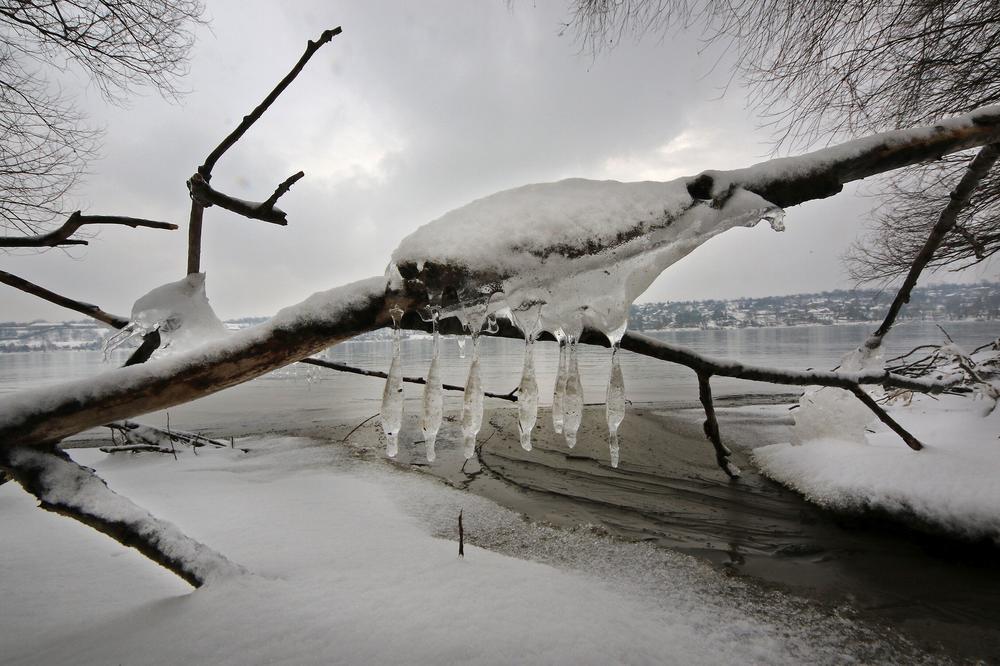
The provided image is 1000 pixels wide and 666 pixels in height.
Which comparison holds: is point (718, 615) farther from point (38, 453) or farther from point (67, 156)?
point (67, 156)

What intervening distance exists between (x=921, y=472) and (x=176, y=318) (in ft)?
26.0

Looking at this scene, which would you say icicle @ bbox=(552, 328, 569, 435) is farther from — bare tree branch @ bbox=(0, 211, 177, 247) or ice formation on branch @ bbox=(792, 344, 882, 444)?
ice formation on branch @ bbox=(792, 344, 882, 444)

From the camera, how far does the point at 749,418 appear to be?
512 inches

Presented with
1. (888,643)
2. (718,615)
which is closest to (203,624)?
(718,615)

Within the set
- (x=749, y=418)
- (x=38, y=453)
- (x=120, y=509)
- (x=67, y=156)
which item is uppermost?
(x=67, y=156)

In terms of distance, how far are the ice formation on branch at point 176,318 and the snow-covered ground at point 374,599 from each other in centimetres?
113

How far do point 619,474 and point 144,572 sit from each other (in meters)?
6.96

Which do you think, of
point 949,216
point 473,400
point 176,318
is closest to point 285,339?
point 176,318

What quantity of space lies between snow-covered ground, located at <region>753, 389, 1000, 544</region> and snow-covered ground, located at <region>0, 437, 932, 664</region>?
2.72m

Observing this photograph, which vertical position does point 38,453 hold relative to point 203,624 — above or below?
above

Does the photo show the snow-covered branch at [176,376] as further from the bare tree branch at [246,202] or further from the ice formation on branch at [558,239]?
the bare tree branch at [246,202]

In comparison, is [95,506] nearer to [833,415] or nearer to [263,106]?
[263,106]

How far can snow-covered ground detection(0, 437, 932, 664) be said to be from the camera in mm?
1711

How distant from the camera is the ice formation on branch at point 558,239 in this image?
109 cm
